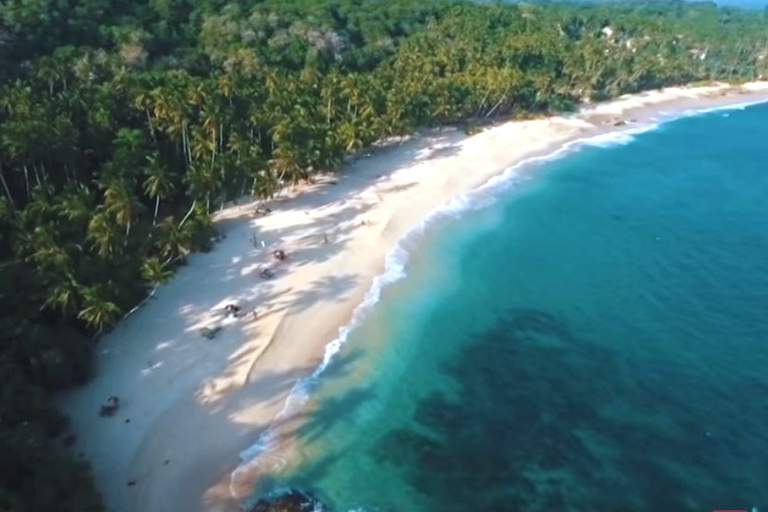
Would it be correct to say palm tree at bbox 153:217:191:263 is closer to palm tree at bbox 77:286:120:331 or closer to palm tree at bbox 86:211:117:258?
palm tree at bbox 86:211:117:258

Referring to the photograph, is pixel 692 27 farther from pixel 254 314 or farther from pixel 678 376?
pixel 254 314

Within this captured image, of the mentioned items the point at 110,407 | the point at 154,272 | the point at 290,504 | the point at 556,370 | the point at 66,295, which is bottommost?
the point at 556,370

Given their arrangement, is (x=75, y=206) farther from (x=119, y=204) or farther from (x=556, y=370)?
(x=556, y=370)

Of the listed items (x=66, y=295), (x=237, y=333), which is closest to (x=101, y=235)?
(x=66, y=295)

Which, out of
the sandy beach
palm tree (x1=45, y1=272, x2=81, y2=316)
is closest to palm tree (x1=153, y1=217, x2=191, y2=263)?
the sandy beach

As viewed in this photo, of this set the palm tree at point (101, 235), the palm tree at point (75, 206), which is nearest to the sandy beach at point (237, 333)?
the palm tree at point (101, 235)

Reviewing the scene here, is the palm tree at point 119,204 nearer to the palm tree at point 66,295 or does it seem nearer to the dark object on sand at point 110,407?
the palm tree at point 66,295
